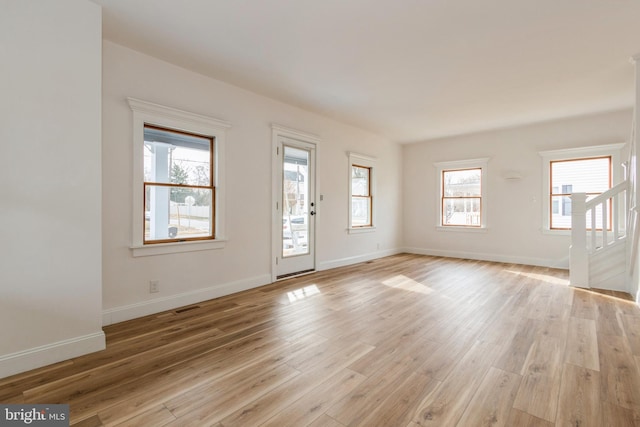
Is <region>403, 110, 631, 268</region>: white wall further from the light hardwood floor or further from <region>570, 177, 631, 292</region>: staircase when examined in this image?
the light hardwood floor

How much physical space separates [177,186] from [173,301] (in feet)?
4.41

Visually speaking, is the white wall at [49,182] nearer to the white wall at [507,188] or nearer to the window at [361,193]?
the window at [361,193]

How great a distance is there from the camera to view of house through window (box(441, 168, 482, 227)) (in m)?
6.85

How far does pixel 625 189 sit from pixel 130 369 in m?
6.28

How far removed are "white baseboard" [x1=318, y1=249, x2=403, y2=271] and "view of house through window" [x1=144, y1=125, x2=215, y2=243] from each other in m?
2.40

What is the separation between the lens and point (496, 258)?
258 inches

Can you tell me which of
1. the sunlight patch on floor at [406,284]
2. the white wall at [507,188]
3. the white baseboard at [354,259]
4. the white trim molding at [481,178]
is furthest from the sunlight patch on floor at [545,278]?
the white baseboard at [354,259]

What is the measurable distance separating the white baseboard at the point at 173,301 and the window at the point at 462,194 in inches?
193

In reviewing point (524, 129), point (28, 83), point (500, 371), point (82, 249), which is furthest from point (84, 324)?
point (524, 129)

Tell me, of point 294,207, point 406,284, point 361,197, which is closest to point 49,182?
point 294,207

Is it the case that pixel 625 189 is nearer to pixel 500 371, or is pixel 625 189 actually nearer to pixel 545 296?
pixel 545 296

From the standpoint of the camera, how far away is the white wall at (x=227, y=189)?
10.0ft

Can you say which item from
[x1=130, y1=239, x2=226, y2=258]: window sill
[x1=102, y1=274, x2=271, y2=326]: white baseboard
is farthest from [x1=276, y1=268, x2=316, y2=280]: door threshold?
[x1=130, y1=239, x2=226, y2=258]: window sill

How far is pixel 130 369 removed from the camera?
85.2 inches
